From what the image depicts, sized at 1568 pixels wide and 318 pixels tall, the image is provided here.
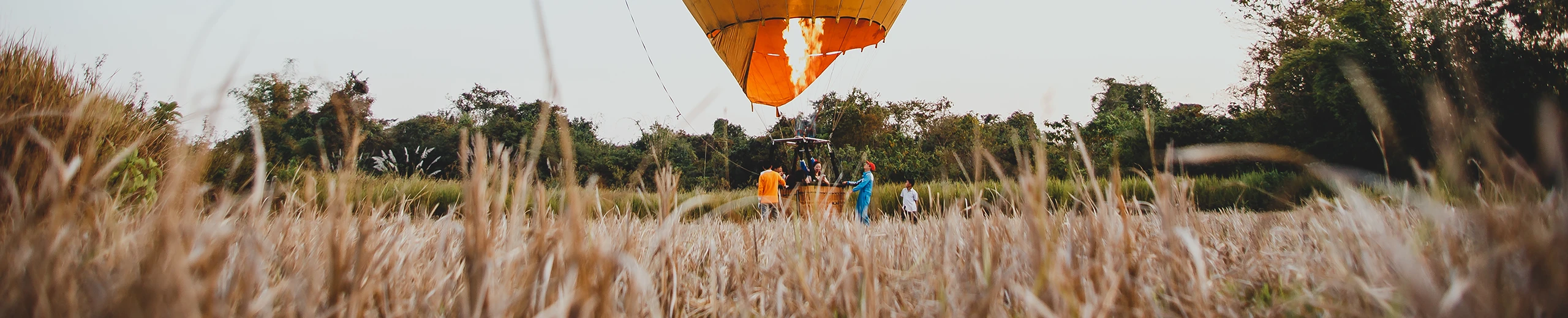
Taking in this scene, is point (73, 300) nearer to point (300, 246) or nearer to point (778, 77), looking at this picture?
point (300, 246)

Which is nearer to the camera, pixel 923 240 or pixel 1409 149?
pixel 923 240

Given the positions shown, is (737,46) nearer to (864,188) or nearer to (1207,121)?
(864,188)

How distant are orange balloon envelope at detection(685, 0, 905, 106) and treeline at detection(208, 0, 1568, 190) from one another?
0.86 m

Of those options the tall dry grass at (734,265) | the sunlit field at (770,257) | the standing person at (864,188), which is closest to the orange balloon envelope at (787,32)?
the standing person at (864,188)

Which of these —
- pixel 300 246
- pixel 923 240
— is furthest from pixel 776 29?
pixel 300 246

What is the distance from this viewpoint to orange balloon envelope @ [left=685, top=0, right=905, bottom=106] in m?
7.74

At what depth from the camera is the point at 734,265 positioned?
1566 mm

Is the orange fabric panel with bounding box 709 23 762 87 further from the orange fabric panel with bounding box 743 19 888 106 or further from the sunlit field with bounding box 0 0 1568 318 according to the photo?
the sunlit field with bounding box 0 0 1568 318

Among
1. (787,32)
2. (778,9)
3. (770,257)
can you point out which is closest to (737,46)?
(787,32)

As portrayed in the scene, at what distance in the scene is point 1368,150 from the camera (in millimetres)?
14086

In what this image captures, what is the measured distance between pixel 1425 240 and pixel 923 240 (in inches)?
43.1

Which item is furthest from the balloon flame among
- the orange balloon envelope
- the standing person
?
the standing person

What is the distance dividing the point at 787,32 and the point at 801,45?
1.30ft

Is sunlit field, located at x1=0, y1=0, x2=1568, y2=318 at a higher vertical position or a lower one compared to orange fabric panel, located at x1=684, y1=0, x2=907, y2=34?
lower
